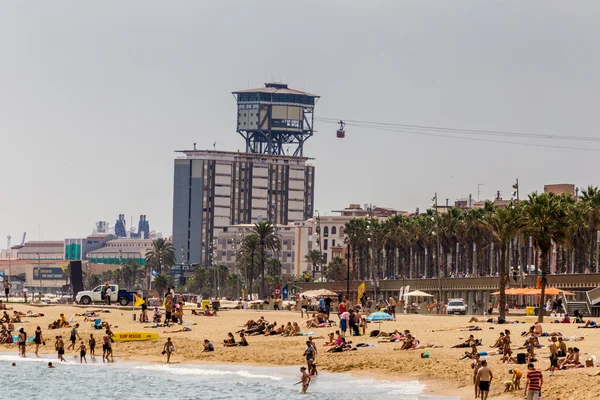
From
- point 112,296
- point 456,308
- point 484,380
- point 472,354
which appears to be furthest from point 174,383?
point 112,296

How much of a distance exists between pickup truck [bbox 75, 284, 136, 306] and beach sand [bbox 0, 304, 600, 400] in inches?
814

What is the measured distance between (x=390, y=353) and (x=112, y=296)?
52183 mm

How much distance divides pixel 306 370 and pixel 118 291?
5413cm

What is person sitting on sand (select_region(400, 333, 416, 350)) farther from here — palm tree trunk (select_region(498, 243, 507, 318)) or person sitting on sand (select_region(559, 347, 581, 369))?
palm tree trunk (select_region(498, 243, 507, 318))

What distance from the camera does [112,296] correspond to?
Answer: 98.9 metres

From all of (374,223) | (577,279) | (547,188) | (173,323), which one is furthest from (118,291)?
(547,188)

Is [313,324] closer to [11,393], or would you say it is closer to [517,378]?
[11,393]

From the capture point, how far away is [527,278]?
324ft

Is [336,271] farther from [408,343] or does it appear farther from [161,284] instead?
[408,343]

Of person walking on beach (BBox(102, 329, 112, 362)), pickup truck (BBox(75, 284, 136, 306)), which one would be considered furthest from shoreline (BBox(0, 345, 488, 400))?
pickup truck (BBox(75, 284, 136, 306))

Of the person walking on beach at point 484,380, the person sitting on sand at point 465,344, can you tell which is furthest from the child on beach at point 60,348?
the person walking on beach at point 484,380

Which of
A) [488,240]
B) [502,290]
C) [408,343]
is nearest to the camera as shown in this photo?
[408,343]

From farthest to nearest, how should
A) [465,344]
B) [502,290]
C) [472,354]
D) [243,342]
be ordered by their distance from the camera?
[502,290] < [243,342] < [465,344] < [472,354]

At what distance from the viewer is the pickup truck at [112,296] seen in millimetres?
98562
